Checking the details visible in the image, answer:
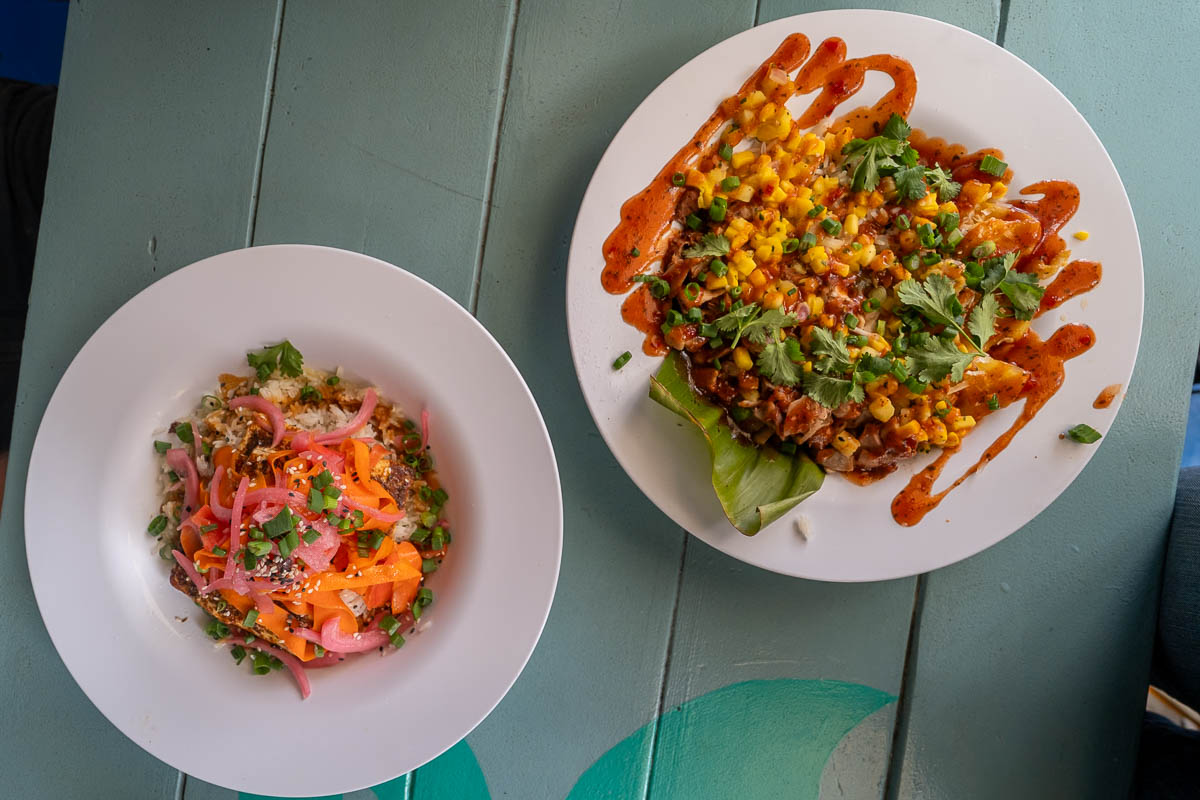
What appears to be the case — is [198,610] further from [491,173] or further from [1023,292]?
[1023,292]

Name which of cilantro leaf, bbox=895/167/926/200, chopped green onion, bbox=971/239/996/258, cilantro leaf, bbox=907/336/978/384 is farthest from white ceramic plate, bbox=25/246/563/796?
chopped green onion, bbox=971/239/996/258

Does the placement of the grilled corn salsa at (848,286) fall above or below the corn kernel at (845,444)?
above

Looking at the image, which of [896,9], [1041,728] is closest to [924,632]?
[1041,728]

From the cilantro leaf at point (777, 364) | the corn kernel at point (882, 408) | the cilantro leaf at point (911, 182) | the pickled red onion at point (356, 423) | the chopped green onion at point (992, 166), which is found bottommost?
the pickled red onion at point (356, 423)

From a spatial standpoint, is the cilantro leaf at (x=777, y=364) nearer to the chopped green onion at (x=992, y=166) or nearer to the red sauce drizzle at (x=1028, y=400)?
the red sauce drizzle at (x=1028, y=400)

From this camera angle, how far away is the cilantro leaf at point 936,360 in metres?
1.82

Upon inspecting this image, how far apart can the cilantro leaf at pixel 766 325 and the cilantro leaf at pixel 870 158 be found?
0.38 m

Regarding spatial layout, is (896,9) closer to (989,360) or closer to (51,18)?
(989,360)

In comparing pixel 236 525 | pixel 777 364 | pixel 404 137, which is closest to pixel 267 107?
pixel 404 137

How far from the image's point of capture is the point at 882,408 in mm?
1824

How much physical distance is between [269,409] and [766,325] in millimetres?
1223

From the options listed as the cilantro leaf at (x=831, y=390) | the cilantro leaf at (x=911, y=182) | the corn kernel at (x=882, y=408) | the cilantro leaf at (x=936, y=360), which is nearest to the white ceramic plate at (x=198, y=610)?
the cilantro leaf at (x=831, y=390)

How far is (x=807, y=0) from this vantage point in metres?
2.09

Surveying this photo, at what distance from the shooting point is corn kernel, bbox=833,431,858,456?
1.85m
